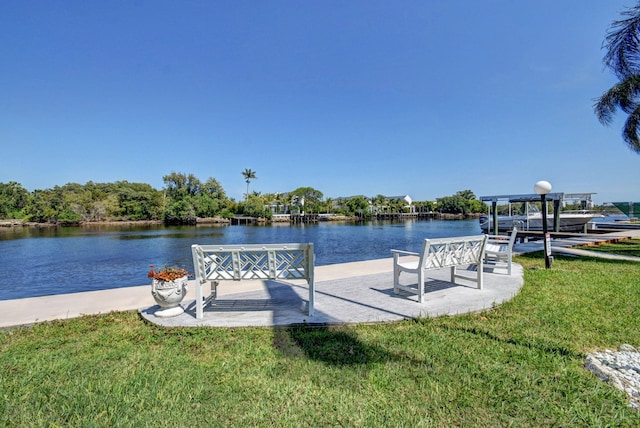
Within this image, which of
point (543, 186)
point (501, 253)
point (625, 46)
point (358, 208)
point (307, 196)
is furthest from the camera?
point (307, 196)

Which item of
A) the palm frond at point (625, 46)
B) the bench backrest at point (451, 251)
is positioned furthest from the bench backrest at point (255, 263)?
the palm frond at point (625, 46)

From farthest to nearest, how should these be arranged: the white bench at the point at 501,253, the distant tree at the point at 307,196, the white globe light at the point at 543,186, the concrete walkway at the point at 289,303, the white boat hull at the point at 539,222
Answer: the distant tree at the point at 307,196, the white boat hull at the point at 539,222, the white globe light at the point at 543,186, the white bench at the point at 501,253, the concrete walkway at the point at 289,303

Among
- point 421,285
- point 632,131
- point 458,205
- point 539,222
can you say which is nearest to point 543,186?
point 421,285

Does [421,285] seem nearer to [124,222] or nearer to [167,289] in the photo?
[167,289]

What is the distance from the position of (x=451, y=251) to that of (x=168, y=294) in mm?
4055

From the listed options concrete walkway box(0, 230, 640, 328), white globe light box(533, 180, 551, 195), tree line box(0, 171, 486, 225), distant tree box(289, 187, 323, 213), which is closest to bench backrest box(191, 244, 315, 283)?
concrete walkway box(0, 230, 640, 328)

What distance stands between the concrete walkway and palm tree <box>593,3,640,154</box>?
386 inches

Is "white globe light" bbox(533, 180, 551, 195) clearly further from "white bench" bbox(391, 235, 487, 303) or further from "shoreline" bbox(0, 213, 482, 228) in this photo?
"shoreline" bbox(0, 213, 482, 228)

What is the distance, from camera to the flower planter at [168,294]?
4043 millimetres

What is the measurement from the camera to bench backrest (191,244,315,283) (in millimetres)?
3891

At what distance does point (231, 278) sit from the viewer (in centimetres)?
398

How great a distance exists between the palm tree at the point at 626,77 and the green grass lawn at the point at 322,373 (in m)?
10.9

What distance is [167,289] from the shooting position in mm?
4055

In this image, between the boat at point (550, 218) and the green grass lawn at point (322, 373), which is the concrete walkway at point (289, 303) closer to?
the green grass lawn at point (322, 373)
